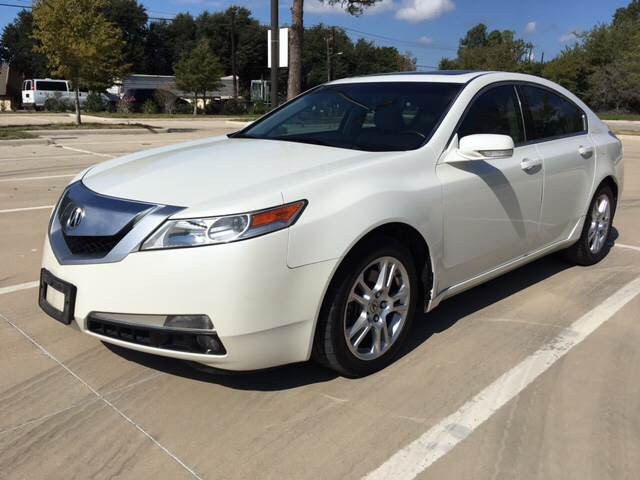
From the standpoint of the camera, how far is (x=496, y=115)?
4043 millimetres

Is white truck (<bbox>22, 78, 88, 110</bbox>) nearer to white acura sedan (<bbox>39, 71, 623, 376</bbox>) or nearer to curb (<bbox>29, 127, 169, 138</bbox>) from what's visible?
curb (<bbox>29, 127, 169, 138</bbox>)

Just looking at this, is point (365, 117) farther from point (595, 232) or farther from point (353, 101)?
point (595, 232)

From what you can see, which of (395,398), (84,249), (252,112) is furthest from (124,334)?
(252,112)

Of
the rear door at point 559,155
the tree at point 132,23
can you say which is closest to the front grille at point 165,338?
the rear door at point 559,155

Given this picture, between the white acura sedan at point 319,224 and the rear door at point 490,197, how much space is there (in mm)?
12

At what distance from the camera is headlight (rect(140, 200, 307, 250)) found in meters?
2.64

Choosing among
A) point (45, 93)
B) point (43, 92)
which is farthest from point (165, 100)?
point (43, 92)

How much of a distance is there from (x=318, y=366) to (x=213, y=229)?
3.72 feet

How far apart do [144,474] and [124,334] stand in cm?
64

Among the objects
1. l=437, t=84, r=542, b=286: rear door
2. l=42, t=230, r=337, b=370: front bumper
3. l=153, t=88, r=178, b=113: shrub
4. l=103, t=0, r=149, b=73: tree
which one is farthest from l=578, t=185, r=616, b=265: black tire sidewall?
l=103, t=0, r=149, b=73: tree

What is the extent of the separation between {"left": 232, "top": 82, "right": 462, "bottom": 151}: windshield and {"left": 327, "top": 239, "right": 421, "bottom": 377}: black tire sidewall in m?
0.65

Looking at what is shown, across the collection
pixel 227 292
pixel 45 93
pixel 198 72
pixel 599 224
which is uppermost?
pixel 198 72

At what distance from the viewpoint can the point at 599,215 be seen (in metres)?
5.23

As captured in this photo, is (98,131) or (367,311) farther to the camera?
(98,131)
